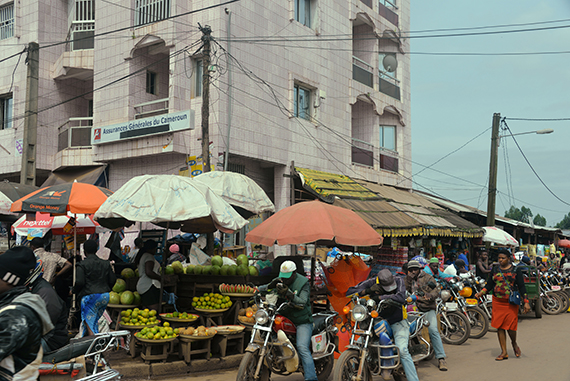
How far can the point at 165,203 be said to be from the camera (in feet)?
22.7

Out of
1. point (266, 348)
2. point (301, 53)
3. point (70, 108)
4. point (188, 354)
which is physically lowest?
point (188, 354)

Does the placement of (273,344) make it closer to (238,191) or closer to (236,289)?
(236,289)

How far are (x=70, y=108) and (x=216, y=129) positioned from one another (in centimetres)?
881

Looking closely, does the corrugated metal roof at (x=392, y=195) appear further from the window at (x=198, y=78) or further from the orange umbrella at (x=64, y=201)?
the orange umbrella at (x=64, y=201)

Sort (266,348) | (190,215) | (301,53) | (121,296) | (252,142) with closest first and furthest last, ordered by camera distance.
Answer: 1. (266,348)
2. (190,215)
3. (121,296)
4. (252,142)
5. (301,53)

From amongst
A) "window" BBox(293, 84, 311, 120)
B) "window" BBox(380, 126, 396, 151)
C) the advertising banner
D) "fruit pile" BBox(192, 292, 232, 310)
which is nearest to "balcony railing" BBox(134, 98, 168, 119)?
the advertising banner

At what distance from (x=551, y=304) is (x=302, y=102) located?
1083 cm

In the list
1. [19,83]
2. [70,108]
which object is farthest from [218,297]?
[19,83]

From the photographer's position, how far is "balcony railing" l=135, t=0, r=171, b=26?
1570 cm

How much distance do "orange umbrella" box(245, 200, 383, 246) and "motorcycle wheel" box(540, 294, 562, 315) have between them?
8850mm

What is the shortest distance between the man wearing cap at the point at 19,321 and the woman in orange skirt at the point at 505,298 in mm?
7097

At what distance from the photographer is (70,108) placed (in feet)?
64.5

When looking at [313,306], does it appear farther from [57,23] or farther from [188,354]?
[57,23]

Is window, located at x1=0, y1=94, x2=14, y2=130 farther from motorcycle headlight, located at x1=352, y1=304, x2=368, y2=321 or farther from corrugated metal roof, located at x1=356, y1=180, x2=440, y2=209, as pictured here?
motorcycle headlight, located at x1=352, y1=304, x2=368, y2=321
